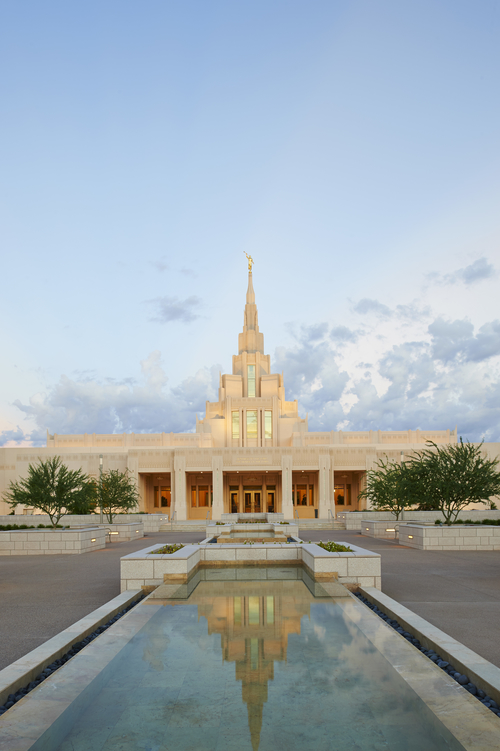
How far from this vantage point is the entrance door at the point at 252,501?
54.1m

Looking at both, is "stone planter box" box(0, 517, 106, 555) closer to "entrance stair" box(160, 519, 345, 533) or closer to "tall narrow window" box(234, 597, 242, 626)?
"tall narrow window" box(234, 597, 242, 626)

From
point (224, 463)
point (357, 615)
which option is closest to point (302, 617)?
point (357, 615)

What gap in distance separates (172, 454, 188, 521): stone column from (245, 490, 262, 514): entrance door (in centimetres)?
765

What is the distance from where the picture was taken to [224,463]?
49125 millimetres

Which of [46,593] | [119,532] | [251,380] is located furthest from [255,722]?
[251,380]

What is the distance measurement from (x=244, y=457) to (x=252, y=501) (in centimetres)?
716

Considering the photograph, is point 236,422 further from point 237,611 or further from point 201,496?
point 237,611

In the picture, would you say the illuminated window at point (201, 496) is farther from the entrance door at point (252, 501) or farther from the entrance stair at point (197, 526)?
the entrance stair at point (197, 526)

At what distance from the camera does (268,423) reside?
2365 inches

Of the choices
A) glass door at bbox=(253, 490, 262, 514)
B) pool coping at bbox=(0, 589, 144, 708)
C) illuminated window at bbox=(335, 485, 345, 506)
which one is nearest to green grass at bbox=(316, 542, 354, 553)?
pool coping at bbox=(0, 589, 144, 708)

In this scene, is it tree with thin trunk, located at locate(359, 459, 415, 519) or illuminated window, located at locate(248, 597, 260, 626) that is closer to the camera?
illuminated window, located at locate(248, 597, 260, 626)

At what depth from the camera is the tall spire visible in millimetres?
69250

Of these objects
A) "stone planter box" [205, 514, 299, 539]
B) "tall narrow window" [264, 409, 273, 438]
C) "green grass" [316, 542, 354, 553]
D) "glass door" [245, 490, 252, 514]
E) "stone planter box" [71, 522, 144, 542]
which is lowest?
"glass door" [245, 490, 252, 514]

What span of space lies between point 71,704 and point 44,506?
64.6ft
